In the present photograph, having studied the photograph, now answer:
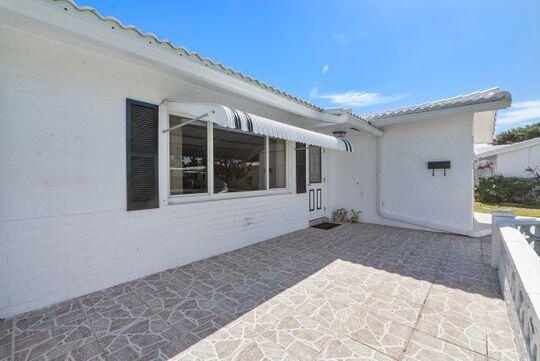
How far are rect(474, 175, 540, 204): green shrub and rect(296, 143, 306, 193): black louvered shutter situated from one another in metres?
25.3

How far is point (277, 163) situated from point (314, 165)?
3.87 metres

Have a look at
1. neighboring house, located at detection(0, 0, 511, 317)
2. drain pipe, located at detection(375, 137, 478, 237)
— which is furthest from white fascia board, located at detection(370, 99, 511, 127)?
drain pipe, located at detection(375, 137, 478, 237)

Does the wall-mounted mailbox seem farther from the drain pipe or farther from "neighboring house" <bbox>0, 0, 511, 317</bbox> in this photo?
the drain pipe

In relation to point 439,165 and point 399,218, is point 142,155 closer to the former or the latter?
point 399,218

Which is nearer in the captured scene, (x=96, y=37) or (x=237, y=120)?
(x=96, y=37)

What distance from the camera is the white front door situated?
16.4 meters

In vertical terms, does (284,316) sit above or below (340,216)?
below

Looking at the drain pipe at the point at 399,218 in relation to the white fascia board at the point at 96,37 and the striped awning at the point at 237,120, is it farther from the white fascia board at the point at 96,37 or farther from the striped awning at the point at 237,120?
the white fascia board at the point at 96,37

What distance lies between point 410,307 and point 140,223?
27.9ft

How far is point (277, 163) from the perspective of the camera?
46.5ft

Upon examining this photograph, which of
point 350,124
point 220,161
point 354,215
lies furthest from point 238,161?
point 354,215

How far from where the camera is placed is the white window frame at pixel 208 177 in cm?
859

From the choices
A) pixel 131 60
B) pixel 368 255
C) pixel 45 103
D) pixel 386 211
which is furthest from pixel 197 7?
pixel 386 211

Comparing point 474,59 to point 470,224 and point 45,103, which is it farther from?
point 45,103
